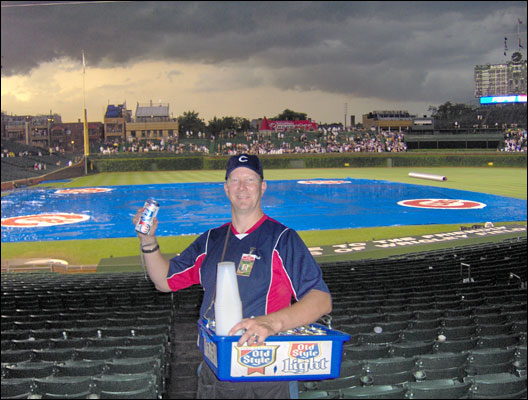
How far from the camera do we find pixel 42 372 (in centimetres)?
442

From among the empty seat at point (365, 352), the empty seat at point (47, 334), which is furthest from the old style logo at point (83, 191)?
the empty seat at point (365, 352)

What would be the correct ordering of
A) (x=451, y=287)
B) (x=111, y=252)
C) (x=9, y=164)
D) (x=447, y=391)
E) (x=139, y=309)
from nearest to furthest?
(x=447, y=391) → (x=139, y=309) → (x=451, y=287) → (x=111, y=252) → (x=9, y=164)

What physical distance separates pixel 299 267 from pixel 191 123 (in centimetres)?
9174

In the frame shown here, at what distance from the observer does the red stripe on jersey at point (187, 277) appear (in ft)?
9.83

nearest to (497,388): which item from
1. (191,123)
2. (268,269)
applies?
(268,269)

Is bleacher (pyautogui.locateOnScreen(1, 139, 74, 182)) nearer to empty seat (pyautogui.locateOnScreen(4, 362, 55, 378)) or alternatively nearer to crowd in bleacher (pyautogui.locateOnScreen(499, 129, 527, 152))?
empty seat (pyautogui.locateOnScreen(4, 362, 55, 378))

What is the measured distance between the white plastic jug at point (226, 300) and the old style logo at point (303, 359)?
260 mm

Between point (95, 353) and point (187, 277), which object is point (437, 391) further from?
point (95, 353)

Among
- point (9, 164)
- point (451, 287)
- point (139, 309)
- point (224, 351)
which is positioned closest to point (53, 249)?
point (139, 309)

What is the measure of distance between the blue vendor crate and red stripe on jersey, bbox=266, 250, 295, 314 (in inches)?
13.9

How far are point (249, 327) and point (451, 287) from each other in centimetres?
777

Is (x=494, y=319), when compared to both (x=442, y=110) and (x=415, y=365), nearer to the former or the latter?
(x=415, y=365)

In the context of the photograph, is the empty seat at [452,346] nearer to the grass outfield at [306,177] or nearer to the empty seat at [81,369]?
the empty seat at [81,369]

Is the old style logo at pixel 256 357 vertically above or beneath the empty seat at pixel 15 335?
above
